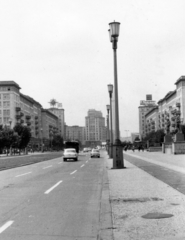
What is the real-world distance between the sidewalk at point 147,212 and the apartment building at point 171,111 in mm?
55867

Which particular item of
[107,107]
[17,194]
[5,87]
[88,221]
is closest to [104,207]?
[88,221]

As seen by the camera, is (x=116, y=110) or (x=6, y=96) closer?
(x=116, y=110)

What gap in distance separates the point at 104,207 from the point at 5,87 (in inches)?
4215

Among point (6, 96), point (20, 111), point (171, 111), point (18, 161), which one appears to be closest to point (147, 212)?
point (18, 161)

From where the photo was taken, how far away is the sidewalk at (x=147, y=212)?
594cm

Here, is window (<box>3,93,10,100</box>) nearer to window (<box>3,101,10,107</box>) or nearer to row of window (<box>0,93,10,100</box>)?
row of window (<box>0,93,10,100</box>)

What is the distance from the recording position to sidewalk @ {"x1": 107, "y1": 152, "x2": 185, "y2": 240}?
19.5 feet

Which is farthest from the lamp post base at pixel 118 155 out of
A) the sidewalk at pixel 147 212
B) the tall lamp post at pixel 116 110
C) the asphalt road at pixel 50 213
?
the sidewalk at pixel 147 212

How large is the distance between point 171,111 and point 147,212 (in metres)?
109

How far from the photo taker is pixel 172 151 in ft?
155

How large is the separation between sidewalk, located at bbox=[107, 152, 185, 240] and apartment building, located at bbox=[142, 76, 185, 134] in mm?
55867

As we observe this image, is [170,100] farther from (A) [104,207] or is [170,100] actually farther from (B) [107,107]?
(A) [104,207]

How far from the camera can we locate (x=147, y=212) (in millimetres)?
7652

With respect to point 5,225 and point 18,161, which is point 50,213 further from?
point 18,161
